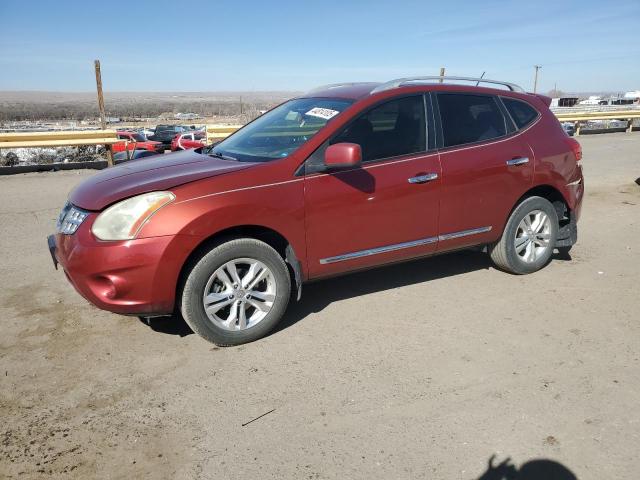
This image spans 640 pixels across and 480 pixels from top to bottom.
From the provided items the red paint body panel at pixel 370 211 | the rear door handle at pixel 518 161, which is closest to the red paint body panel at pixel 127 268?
the red paint body panel at pixel 370 211

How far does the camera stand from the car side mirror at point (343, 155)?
3.63 metres

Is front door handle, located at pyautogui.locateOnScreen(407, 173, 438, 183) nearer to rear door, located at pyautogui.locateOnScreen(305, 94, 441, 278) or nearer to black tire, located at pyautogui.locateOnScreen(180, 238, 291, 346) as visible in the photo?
rear door, located at pyautogui.locateOnScreen(305, 94, 441, 278)

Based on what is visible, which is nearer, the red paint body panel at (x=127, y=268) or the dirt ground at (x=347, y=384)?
the dirt ground at (x=347, y=384)

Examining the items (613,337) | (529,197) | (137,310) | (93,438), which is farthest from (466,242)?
(93,438)

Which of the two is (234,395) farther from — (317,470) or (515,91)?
(515,91)

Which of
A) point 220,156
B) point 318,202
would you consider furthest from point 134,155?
point 318,202

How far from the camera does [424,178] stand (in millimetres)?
4199

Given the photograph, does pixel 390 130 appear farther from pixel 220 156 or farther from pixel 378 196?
→ pixel 220 156

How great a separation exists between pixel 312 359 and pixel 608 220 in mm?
5743

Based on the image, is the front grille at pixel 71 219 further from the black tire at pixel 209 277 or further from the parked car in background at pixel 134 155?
the parked car in background at pixel 134 155

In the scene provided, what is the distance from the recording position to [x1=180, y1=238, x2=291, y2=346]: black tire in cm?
348

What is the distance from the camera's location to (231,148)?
4508 mm

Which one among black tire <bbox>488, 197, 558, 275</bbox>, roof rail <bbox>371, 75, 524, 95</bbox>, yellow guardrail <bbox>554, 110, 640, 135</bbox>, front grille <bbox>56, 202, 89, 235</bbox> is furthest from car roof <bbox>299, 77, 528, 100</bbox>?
yellow guardrail <bbox>554, 110, 640, 135</bbox>

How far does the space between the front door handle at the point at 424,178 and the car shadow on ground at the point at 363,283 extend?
2.80 feet
